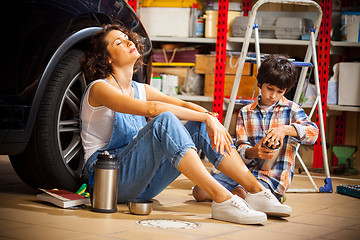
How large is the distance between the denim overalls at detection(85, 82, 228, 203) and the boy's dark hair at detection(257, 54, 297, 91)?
1.44ft

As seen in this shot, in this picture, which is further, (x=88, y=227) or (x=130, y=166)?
(x=130, y=166)

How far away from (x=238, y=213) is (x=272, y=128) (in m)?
0.55

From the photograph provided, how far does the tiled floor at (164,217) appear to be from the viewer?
195 centimetres

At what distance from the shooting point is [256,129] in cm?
279

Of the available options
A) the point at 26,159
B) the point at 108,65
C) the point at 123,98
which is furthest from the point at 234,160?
the point at 26,159

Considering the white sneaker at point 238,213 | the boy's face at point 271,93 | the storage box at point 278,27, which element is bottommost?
the white sneaker at point 238,213

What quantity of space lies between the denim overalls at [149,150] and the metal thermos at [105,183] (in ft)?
0.30

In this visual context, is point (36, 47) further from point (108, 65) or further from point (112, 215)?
point (112, 215)

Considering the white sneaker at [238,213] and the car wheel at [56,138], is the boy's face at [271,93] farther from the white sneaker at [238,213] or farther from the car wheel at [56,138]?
the car wheel at [56,138]

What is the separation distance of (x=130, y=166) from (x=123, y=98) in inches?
11.4

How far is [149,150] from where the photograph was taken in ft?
7.50

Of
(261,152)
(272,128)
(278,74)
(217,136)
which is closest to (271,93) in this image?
(278,74)

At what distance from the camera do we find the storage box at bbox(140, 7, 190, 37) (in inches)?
184

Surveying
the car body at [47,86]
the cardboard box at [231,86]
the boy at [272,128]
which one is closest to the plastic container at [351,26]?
the cardboard box at [231,86]
